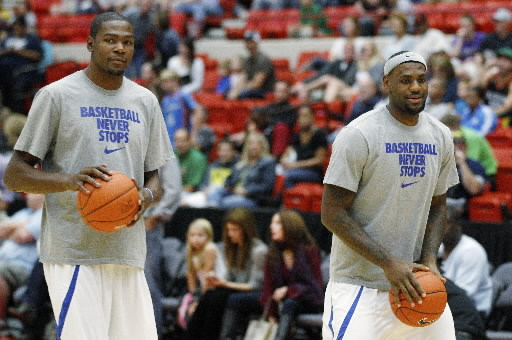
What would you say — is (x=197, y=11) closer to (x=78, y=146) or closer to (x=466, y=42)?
(x=466, y=42)

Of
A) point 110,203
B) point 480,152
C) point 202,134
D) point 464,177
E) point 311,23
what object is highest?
point 311,23

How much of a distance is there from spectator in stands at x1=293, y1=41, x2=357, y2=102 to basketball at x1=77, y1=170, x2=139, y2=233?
8662 millimetres

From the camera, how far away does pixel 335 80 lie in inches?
523

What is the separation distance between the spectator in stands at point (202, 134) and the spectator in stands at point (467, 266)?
5248 mm

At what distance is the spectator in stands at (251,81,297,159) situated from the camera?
11961mm

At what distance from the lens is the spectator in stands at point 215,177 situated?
10.9m

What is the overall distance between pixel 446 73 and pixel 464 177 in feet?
8.24

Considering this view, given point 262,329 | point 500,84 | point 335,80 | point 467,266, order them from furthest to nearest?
point 335,80, point 500,84, point 262,329, point 467,266

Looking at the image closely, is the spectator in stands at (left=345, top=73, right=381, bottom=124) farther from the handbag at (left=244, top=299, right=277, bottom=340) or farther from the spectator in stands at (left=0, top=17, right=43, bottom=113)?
the spectator in stands at (left=0, top=17, right=43, bottom=113)

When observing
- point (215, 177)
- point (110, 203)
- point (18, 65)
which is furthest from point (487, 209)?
point (18, 65)

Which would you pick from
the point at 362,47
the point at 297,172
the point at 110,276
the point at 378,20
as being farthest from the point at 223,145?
the point at 110,276

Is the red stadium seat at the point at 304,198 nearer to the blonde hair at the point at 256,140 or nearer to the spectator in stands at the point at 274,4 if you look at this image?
the blonde hair at the point at 256,140

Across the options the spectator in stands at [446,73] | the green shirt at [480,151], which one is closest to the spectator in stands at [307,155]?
→ the spectator in stands at [446,73]

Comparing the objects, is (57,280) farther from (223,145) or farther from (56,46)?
(56,46)
